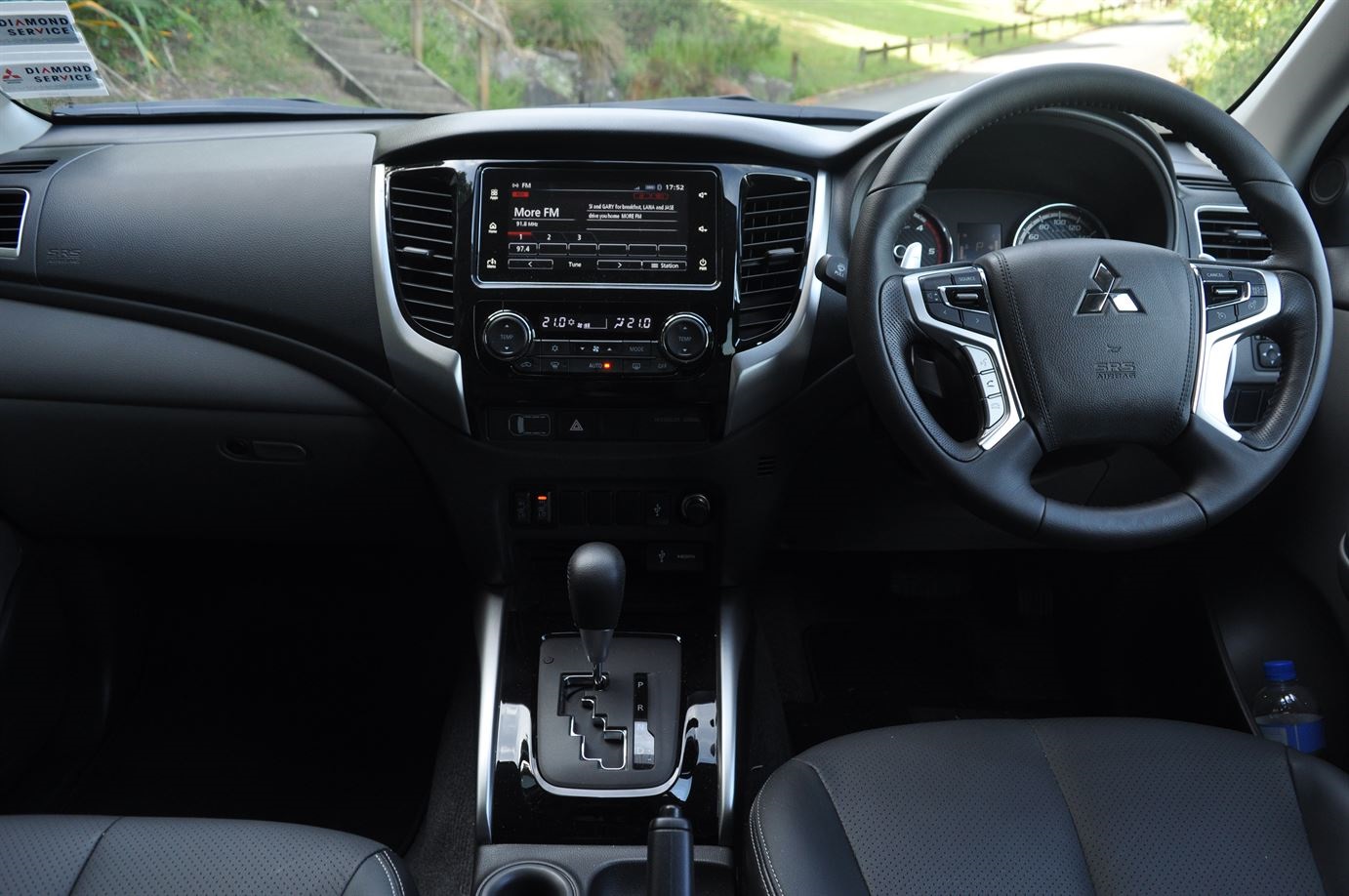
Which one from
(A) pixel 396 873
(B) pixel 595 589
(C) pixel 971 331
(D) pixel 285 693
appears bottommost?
(D) pixel 285 693

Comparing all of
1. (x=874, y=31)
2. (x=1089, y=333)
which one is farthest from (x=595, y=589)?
(x=874, y=31)

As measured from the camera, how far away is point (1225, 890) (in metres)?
1.18

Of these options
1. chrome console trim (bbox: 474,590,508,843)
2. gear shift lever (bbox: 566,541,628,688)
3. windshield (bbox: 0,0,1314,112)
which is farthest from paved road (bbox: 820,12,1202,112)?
chrome console trim (bbox: 474,590,508,843)

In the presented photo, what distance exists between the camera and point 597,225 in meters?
1.56

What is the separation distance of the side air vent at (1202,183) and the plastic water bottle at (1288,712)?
0.77 m

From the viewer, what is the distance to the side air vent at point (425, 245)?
1.56 metres

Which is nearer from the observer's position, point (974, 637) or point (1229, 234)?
point (1229, 234)

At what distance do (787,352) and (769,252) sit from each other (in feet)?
0.49

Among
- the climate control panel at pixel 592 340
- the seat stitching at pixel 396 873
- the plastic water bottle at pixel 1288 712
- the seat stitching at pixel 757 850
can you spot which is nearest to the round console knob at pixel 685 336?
the climate control panel at pixel 592 340

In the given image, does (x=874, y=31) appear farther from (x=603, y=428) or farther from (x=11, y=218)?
(x=11, y=218)

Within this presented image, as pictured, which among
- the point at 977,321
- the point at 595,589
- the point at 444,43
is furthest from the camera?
the point at 444,43

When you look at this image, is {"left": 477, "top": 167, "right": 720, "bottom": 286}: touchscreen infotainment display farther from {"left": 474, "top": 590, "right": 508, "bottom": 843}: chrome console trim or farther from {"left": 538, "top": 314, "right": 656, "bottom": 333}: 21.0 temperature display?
{"left": 474, "top": 590, "right": 508, "bottom": 843}: chrome console trim

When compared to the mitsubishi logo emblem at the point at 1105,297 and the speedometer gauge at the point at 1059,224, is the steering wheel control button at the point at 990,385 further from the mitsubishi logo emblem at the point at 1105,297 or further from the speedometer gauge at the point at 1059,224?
the speedometer gauge at the point at 1059,224

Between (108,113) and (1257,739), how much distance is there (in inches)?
79.2
